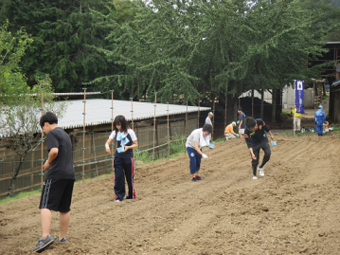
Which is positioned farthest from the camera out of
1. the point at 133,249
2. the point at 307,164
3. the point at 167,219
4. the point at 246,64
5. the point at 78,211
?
the point at 246,64

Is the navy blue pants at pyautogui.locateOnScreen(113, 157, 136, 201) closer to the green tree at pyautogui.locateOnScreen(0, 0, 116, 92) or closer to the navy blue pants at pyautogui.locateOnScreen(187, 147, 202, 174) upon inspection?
the navy blue pants at pyautogui.locateOnScreen(187, 147, 202, 174)

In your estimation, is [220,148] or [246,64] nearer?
[220,148]

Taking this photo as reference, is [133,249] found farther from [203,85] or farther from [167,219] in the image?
[203,85]

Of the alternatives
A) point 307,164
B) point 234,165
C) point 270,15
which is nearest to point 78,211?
point 234,165

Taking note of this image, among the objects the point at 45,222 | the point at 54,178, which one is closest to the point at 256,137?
the point at 54,178

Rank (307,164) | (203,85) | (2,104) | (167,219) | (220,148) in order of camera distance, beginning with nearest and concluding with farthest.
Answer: (167,219) < (2,104) < (307,164) < (220,148) < (203,85)

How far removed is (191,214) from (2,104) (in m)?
7.17

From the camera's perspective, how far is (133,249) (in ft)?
17.1

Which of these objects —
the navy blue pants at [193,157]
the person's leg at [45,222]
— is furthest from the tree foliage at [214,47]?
the person's leg at [45,222]

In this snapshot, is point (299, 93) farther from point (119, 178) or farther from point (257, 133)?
point (119, 178)

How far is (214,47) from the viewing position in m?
22.9

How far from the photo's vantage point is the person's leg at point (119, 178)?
296 inches

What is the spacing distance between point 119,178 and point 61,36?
18916 millimetres

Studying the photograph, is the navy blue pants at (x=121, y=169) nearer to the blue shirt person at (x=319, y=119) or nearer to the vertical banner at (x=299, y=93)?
the blue shirt person at (x=319, y=119)
